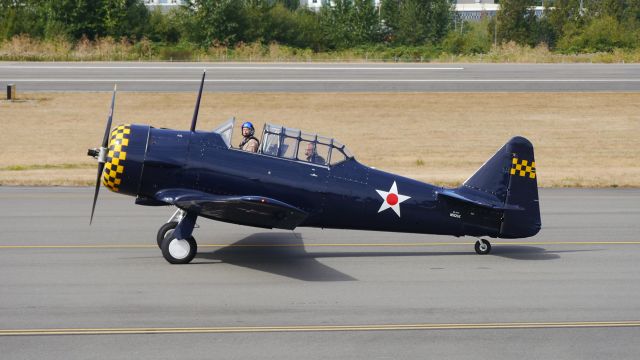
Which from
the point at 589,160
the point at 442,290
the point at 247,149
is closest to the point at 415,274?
the point at 442,290

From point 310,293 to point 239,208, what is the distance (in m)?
1.86

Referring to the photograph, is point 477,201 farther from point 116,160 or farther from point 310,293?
point 116,160

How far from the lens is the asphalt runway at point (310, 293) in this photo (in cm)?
993

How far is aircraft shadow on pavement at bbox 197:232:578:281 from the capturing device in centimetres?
1345

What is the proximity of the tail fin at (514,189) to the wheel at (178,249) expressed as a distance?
15.7ft

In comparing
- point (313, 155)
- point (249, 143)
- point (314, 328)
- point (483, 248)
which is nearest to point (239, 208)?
point (249, 143)

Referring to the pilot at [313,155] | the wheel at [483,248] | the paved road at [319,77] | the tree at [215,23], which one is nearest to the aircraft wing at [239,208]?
the pilot at [313,155]

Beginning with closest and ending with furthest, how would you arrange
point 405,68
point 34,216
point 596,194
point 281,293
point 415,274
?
point 281,293 < point 415,274 < point 34,216 < point 596,194 < point 405,68

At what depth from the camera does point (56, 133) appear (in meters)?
33.1

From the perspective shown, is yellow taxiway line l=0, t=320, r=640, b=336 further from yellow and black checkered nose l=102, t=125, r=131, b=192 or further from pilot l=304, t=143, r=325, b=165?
pilot l=304, t=143, r=325, b=165

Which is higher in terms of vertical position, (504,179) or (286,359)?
(504,179)

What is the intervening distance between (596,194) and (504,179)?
28.0 ft

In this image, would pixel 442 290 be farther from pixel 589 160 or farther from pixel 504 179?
pixel 589 160

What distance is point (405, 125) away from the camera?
3572 centimetres
